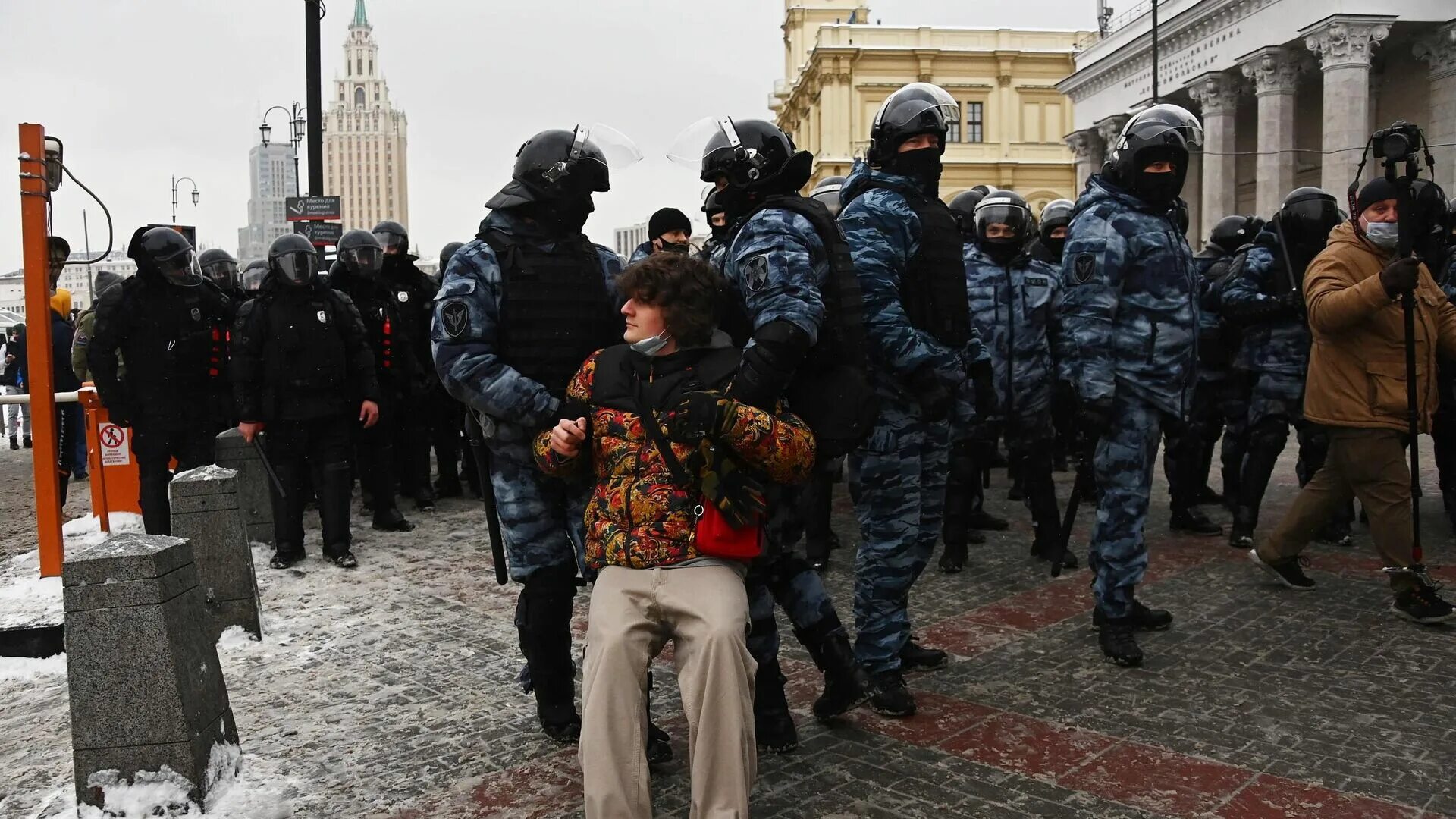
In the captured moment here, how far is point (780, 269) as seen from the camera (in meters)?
3.78

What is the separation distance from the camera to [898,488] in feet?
14.8

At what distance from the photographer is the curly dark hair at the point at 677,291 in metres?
3.46

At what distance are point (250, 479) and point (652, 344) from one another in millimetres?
5561

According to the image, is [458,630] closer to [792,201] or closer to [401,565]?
[401,565]

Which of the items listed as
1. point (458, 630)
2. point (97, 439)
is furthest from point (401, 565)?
point (97, 439)

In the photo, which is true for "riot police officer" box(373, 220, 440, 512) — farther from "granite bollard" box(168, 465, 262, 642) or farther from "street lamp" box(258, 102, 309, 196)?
"street lamp" box(258, 102, 309, 196)

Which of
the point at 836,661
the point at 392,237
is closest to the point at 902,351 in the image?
the point at 836,661

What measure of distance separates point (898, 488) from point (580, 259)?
1.49 metres

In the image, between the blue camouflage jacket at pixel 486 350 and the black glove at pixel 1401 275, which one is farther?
the black glove at pixel 1401 275

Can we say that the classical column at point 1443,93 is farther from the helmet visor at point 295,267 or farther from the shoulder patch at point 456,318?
the shoulder patch at point 456,318

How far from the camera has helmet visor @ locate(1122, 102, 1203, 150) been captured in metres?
5.01

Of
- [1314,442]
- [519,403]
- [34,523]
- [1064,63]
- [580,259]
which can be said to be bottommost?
[34,523]

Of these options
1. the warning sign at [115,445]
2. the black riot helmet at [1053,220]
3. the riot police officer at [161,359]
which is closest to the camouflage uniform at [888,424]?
the black riot helmet at [1053,220]

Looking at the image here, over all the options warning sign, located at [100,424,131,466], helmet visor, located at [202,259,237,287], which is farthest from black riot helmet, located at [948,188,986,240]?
warning sign, located at [100,424,131,466]
